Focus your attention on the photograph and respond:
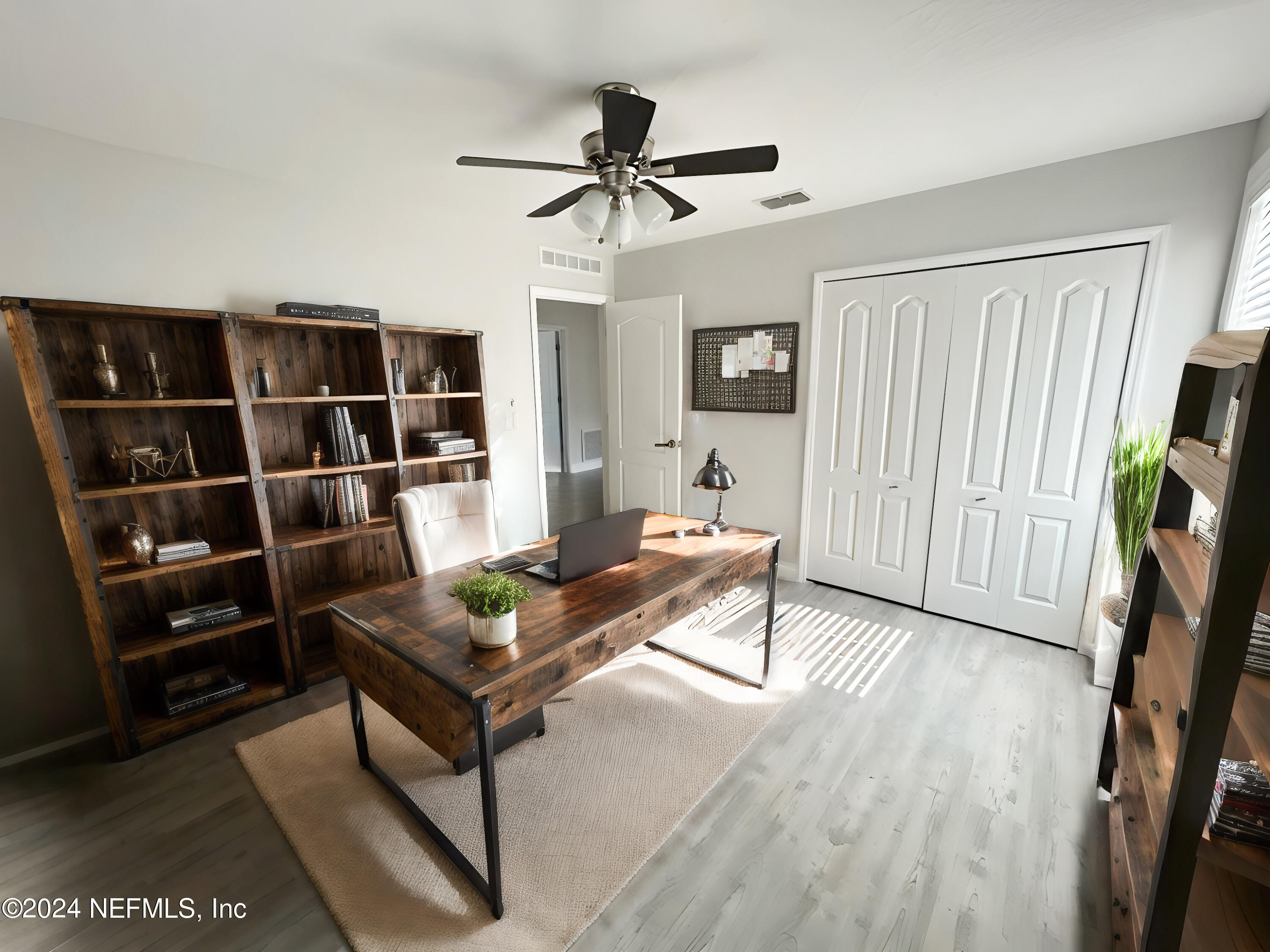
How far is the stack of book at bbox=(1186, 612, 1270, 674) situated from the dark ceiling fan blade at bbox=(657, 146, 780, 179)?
1.63 m

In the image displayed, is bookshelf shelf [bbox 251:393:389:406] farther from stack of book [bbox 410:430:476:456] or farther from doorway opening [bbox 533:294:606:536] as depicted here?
doorway opening [bbox 533:294:606:536]

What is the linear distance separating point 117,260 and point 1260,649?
3.80 m

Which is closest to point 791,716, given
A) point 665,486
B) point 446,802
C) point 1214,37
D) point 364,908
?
point 446,802

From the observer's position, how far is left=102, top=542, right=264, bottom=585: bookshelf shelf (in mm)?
2021

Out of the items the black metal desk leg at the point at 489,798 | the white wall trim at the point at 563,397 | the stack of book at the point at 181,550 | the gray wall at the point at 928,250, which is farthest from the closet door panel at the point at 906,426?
the white wall trim at the point at 563,397

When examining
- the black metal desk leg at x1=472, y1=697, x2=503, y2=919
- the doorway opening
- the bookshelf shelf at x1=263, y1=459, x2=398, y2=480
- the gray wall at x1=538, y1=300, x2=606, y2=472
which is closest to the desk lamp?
the black metal desk leg at x1=472, y1=697, x2=503, y2=919

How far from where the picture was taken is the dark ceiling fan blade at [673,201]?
1.99 m

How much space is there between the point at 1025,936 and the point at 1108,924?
25cm

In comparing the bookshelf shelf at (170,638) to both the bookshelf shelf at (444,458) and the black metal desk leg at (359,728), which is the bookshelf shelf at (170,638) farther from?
the bookshelf shelf at (444,458)

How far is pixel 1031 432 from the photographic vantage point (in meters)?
2.75

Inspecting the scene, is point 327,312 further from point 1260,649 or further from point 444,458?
point 1260,649

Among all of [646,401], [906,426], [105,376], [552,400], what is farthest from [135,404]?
[552,400]

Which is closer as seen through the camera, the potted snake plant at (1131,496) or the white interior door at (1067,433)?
the potted snake plant at (1131,496)

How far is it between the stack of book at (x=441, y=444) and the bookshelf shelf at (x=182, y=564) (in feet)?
3.25
